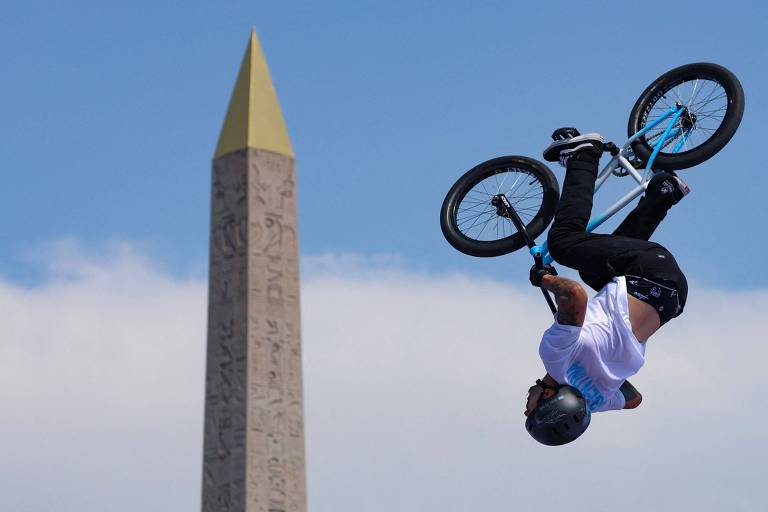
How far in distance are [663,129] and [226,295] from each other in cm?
644

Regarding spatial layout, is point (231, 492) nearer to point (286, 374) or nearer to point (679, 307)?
point (286, 374)

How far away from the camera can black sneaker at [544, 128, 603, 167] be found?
1579 cm

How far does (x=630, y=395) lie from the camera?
15.9m

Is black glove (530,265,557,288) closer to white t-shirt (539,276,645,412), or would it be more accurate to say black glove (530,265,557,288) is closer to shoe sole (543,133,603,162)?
white t-shirt (539,276,645,412)

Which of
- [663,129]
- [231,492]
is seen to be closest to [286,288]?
[231,492]

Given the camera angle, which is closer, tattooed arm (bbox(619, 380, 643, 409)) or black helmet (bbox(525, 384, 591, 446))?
black helmet (bbox(525, 384, 591, 446))

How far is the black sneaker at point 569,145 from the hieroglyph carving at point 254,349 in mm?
5001

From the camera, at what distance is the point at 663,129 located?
1619cm

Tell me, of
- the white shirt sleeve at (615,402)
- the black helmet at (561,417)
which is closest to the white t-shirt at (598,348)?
the black helmet at (561,417)

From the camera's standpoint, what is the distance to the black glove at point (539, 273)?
15.6m

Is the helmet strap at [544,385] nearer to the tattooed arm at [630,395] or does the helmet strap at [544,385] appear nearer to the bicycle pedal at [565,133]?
the tattooed arm at [630,395]

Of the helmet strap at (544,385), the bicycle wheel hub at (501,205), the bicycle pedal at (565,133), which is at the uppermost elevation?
the bicycle pedal at (565,133)

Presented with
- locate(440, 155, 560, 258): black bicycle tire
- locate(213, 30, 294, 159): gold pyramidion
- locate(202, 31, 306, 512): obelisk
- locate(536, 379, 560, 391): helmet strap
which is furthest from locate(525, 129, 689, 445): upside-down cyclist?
locate(202, 31, 306, 512): obelisk

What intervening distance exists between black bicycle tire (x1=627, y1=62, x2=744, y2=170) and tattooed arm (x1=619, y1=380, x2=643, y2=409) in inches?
79.5
